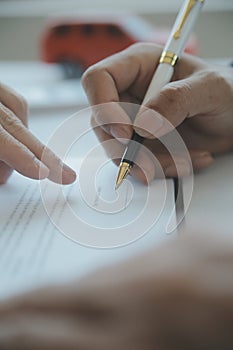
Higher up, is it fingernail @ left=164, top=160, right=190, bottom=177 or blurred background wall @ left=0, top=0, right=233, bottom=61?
fingernail @ left=164, top=160, right=190, bottom=177

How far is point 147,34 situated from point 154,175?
1.56 feet

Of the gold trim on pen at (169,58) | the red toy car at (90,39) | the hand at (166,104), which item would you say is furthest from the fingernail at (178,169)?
the red toy car at (90,39)

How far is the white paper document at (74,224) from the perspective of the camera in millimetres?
330

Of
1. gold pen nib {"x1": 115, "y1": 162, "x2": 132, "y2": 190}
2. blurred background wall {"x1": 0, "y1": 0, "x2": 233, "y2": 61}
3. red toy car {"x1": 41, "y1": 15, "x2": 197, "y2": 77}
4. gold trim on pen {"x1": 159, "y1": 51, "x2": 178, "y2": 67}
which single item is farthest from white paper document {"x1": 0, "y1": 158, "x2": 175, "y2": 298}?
blurred background wall {"x1": 0, "y1": 0, "x2": 233, "y2": 61}

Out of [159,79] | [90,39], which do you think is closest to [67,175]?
[159,79]

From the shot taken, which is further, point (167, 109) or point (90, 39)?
point (90, 39)

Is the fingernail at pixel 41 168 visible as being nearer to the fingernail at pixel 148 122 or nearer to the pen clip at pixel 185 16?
the fingernail at pixel 148 122

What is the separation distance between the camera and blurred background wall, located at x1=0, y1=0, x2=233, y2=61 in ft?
3.59

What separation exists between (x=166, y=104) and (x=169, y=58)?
0.10 m

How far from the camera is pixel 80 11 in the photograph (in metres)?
1.10

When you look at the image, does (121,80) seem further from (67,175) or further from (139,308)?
(139,308)

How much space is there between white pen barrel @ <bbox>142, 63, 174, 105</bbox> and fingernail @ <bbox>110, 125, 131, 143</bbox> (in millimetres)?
41

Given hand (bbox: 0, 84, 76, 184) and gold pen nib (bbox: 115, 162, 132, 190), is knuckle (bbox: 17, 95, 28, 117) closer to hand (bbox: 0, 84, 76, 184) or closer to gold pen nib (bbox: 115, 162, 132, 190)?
hand (bbox: 0, 84, 76, 184)

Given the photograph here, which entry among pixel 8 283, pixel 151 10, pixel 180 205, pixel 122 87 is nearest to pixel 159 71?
pixel 122 87
